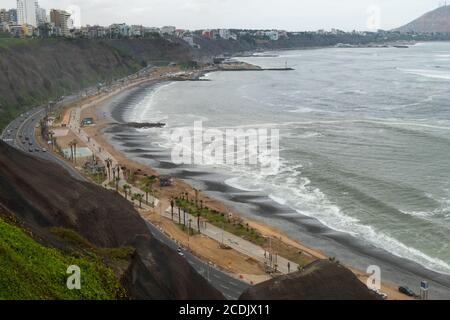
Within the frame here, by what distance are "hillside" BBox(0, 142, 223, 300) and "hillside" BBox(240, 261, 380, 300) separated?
12.3 feet

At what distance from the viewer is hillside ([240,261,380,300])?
18.0 metres

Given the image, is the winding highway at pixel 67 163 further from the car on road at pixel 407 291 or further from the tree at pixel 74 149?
the car on road at pixel 407 291

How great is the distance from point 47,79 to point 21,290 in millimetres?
90261

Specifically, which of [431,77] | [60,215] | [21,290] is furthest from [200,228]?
[431,77]

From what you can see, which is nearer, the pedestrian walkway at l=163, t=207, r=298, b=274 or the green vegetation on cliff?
the green vegetation on cliff

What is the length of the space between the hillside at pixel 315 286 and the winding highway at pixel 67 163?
21.9ft

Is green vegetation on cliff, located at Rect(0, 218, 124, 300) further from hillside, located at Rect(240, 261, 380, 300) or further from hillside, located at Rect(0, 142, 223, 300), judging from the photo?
hillside, located at Rect(240, 261, 380, 300)

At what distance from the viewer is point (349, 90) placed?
352 ft

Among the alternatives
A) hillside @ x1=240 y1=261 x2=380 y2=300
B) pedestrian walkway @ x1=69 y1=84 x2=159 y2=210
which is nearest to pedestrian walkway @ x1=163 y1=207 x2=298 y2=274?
pedestrian walkway @ x1=69 y1=84 x2=159 y2=210

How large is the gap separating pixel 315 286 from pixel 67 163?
3575 cm

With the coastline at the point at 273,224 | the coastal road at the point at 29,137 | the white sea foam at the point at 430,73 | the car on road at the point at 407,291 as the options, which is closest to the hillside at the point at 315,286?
the car on road at the point at 407,291

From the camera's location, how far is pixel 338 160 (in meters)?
52.2

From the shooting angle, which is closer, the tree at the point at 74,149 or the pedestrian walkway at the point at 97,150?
the pedestrian walkway at the point at 97,150

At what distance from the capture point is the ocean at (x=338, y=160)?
35.1 metres
